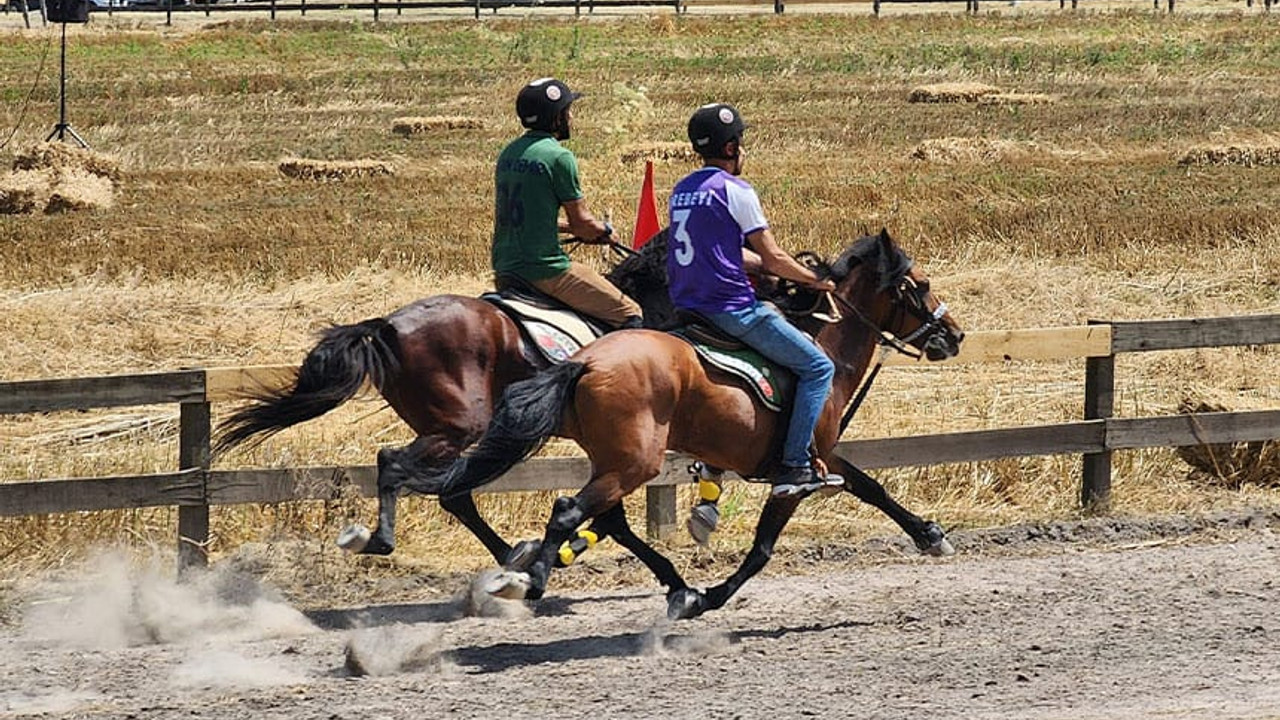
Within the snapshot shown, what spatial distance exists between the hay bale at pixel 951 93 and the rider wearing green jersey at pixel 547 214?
2836cm

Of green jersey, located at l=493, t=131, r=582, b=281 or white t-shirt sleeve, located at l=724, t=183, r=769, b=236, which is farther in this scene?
green jersey, located at l=493, t=131, r=582, b=281

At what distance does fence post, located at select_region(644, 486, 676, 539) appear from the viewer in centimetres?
1096

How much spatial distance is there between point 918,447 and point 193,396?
415cm

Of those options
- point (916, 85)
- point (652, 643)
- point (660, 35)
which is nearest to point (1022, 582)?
point (652, 643)

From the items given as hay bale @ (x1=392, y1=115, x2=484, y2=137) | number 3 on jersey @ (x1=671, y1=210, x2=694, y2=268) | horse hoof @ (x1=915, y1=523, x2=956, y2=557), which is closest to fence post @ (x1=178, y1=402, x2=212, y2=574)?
number 3 on jersey @ (x1=671, y1=210, x2=694, y2=268)

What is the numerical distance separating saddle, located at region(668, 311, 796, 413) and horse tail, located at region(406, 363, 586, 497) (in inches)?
31.6

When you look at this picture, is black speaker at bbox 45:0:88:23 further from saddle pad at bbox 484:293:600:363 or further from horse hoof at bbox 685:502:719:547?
horse hoof at bbox 685:502:719:547

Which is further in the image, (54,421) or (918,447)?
(54,421)

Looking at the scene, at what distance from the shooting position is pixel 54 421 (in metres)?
12.9

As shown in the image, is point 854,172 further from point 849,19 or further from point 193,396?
point 849,19

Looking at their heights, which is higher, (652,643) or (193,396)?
(193,396)

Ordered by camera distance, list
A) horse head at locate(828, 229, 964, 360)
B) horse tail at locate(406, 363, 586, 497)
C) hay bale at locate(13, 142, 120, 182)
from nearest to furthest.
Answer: horse tail at locate(406, 363, 586, 497)
horse head at locate(828, 229, 964, 360)
hay bale at locate(13, 142, 120, 182)

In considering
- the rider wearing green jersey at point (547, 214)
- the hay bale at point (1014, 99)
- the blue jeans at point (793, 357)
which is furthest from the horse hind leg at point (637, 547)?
Result: the hay bale at point (1014, 99)

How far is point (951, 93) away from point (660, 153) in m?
11.3
